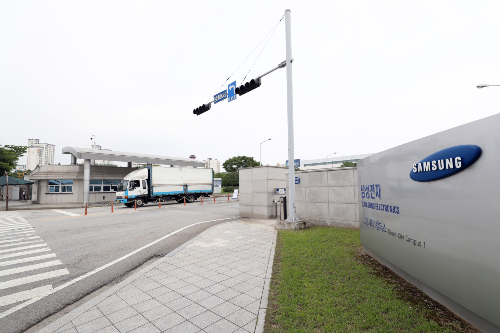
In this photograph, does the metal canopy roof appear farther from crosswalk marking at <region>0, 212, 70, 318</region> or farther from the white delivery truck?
crosswalk marking at <region>0, 212, 70, 318</region>

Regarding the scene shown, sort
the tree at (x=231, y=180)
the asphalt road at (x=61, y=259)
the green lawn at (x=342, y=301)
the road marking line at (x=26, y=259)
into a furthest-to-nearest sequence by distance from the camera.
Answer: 1. the tree at (x=231, y=180)
2. the road marking line at (x=26, y=259)
3. the asphalt road at (x=61, y=259)
4. the green lawn at (x=342, y=301)

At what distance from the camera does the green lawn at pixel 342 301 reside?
3348mm

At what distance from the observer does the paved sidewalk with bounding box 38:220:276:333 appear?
11.7ft

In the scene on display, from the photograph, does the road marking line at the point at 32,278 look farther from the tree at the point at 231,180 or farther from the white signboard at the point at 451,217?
the tree at the point at 231,180

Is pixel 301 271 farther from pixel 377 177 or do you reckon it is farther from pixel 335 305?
pixel 377 177

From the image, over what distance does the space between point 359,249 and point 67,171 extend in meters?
34.2

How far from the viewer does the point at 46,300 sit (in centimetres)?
460

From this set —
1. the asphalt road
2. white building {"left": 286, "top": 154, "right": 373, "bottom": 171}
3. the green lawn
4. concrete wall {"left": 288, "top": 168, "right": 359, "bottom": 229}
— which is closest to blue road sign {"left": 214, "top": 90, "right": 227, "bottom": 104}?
concrete wall {"left": 288, "top": 168, "right": 359, "bottom": 229}

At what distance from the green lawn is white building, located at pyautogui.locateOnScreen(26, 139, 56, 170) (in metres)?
122

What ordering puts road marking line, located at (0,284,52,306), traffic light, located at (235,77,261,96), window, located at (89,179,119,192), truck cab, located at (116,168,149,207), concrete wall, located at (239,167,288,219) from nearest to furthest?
road marking line, located at (0,284,52,306) → traffic light, located at (235,77,261,96) → concrete wall, located at (239,167,288,219) → truck cab, located at (116,168,149,207) → window, located at (89,179,119,192)

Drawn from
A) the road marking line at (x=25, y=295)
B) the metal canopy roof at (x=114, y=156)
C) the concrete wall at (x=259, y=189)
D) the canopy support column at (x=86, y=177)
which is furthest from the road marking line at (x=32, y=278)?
the metal canopy roof at (x=114, y=156)

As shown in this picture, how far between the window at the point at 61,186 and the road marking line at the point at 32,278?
29809 mm

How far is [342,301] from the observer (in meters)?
3.99

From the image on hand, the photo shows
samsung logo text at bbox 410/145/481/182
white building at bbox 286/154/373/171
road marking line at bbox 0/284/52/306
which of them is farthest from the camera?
white building at bbox 286/154/373/171
